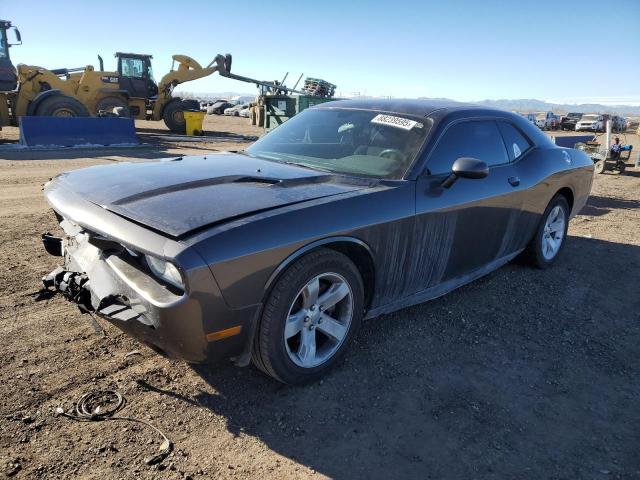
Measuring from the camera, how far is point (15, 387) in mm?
2570

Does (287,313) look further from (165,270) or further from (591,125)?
(591,125)

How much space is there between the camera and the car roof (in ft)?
12.2

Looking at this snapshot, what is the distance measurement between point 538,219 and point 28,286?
4.50 m

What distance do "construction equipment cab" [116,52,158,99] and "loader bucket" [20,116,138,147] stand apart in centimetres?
663

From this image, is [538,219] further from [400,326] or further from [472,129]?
[400,326]

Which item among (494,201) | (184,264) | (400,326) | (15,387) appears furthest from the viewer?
(494,201)

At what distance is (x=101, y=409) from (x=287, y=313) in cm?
107

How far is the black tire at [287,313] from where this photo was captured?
8.05ft

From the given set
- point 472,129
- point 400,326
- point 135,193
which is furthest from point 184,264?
point 472,129

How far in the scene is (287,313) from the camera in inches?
99.0

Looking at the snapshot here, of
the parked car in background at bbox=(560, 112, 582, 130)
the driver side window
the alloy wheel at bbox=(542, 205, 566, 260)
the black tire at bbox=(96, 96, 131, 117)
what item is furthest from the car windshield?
the parked car in background at bbox=(560, 112, 582, 130)

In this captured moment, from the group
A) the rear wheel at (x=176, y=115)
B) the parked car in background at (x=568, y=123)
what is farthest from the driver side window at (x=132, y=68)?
the parked car in background at (x=568, y=123)

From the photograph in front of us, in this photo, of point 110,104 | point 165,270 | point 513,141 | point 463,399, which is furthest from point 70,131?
point 463,399

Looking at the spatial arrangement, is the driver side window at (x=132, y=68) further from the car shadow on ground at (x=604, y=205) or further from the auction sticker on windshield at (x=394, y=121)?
the auction sticker on windshield at (x=394, y=121)
